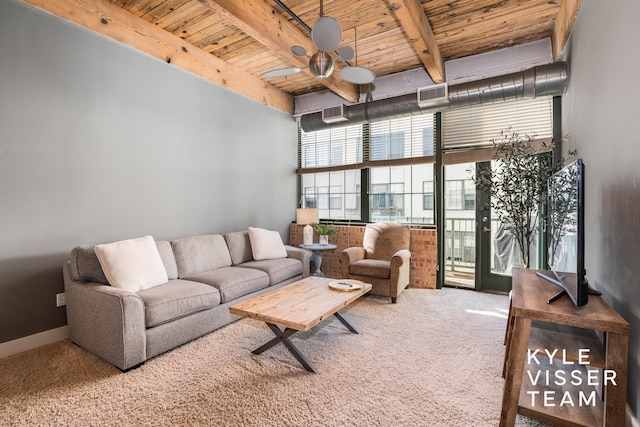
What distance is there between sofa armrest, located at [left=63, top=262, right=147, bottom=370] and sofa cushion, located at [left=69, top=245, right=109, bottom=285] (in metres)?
0.06

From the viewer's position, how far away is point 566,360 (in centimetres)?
152

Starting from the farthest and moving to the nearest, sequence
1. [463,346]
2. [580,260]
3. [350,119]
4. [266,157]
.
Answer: [266,157]
[350,119]
[463,346]
[580,260]

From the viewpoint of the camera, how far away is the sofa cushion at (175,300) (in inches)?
94.6

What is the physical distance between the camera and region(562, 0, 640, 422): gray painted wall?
5.22ft

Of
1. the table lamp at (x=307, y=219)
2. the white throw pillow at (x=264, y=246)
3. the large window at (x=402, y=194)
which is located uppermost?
the large window at (x=402, y=194)

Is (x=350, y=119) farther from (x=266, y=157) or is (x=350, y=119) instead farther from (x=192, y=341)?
(x=192, y=341)

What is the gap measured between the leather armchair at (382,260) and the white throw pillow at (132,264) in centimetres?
218

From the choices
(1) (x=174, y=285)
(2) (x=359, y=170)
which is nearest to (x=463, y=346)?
(1) (x=174, y=285)

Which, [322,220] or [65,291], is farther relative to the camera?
[322,220]

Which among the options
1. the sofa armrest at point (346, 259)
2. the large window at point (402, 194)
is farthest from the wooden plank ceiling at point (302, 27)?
the sofa armrest at point (346, 259)

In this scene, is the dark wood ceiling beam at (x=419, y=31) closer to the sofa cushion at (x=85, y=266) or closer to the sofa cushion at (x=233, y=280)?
Answer: the sofa cushion at (x=233, y=280)

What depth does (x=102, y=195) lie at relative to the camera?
3.04m

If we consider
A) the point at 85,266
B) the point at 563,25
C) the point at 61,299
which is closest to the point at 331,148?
the point at 563,25

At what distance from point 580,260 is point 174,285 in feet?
9.80
